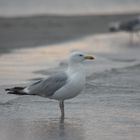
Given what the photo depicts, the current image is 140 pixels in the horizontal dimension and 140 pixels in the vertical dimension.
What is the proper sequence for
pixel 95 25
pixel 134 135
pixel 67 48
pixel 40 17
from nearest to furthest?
pixel 134 135 < pixel 67 48 < pixel 95 25 < pixel 40 17

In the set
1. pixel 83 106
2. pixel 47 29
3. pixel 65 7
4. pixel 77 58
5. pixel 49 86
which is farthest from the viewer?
pixel 65 7

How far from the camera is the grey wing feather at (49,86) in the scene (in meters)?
11.5

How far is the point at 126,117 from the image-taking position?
11.2m

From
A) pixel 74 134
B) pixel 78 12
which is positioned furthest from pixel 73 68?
pixel 78 12

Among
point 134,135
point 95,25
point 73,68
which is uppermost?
point 95,25

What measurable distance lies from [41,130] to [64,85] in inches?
49.7

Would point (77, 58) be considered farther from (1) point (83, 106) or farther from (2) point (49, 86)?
(1) point (83, 106)

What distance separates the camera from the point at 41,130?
10336mm

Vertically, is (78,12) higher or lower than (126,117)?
higher

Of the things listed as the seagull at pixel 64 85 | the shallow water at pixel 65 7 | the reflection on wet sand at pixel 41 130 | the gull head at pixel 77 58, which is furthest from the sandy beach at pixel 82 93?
the shallow water at pixel 65 7

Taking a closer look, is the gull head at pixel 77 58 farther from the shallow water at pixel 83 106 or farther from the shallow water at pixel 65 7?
the shallow water at pixel 65 7

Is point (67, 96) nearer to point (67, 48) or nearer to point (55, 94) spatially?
point (55, 94)

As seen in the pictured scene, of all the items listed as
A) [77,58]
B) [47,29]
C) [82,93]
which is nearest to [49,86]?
[77,58]

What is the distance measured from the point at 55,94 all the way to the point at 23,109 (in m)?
0.71
